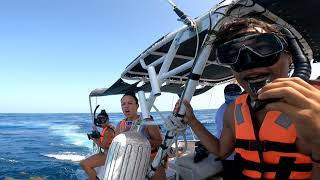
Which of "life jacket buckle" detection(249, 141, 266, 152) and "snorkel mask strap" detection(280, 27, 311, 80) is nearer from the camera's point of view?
"snorkel mask strap" detection(280, 27, 311, 80)

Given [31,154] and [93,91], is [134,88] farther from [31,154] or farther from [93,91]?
[31,154]

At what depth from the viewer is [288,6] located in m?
2.80

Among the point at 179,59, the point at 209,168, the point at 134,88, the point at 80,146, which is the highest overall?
the point at 179,59

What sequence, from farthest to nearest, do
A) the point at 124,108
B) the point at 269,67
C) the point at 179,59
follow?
the point at 124,108, the point at 179,59, the point at 269,67

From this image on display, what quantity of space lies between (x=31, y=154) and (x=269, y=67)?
1842 centimetres

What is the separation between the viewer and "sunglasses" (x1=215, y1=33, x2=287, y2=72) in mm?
1485

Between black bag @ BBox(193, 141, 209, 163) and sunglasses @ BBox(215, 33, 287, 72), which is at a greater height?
sunglasses @ BBox(215, 33, 287, 72)

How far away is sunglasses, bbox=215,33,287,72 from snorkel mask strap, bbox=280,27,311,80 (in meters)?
0.08

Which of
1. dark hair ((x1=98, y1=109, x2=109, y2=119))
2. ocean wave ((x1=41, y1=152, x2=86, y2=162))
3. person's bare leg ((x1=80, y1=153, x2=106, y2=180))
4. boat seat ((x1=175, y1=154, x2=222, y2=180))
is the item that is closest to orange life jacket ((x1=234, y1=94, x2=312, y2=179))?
boat seat ((x1=175, y1=154, x2=222, y2=180))

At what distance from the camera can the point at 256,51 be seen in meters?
1.50

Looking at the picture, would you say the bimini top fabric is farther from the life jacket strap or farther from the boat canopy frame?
the life jacket strap

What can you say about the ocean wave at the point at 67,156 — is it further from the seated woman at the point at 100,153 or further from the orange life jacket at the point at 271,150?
the orange life jacket at the point at 271,150

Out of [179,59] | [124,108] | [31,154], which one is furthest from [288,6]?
[31,154]

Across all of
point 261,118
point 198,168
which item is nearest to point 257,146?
point 261,118
